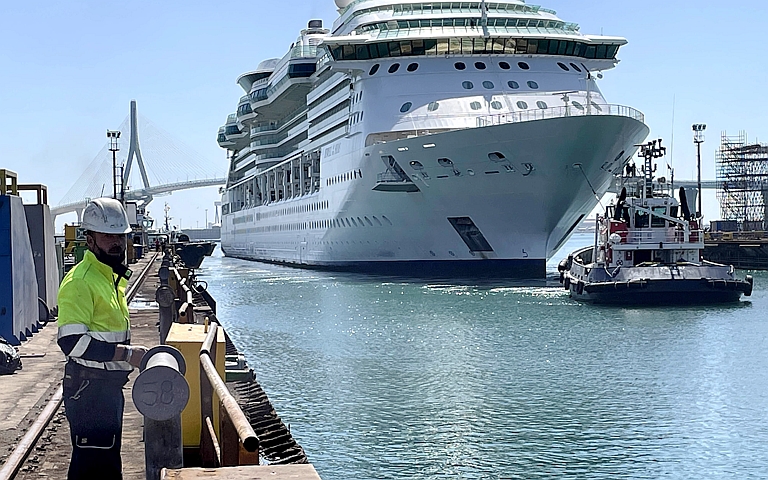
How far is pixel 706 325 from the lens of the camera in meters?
24.2

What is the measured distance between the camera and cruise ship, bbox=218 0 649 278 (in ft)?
109

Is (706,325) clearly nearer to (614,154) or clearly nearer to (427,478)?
(614,154)

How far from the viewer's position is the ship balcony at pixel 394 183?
120ft

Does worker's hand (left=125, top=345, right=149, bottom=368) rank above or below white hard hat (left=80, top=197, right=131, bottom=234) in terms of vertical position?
below

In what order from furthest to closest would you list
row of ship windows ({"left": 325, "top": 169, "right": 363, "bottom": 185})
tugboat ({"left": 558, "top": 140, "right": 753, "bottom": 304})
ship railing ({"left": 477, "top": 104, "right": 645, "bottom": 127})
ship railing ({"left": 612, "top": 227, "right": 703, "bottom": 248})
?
row of ship windows ({"left": 325, "top": 169, "right": 363, "bottom": 185}), ship railing ({"left": 477, "top": 104, "right": 645, "bottom": 127}), ship railing ({"left": 612, "top": 227, "right": 703, "bottom": 248}), tugboat ({"left": 558, "top": 140, "right": 753, "bottom": 304})

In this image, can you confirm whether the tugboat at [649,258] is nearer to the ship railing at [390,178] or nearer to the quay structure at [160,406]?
the ship railing at [390,178]

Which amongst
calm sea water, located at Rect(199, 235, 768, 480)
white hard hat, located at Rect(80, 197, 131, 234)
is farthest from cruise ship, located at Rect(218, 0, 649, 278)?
white hard hat, located at Rect(80, 197, 131, 234)

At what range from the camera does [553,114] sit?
34.2 meters

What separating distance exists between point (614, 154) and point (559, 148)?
2.61m

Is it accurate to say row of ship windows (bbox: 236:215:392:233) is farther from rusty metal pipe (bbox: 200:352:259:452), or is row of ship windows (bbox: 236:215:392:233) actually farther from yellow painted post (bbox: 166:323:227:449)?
rusty metal pipe (bbox: 200:352:259:452)

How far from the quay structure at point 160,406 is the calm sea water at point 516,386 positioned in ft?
6.39

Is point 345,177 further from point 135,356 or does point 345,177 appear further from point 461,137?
point 135,356

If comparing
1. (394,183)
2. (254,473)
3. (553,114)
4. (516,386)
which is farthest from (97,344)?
(394,183)

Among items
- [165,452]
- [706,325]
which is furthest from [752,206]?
[165,452]
